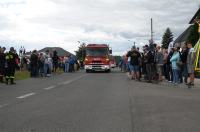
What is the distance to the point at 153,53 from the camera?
80.9 ft

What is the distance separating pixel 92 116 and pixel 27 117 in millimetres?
1331

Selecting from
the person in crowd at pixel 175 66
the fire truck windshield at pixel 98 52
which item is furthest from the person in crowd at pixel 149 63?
the fire truck windshield at pixel 98 52

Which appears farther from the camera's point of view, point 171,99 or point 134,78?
point 134,78

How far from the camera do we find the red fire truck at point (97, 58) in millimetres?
43031

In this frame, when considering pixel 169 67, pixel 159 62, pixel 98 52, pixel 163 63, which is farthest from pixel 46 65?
pixel 169 67

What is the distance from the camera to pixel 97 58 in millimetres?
43188

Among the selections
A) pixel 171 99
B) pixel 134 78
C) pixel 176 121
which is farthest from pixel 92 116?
pixel 134 78

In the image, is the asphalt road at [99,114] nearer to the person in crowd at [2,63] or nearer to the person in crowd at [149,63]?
the person in crowd at [2,63]

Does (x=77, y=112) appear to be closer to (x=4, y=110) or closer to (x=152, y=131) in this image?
(x=4, y=110)

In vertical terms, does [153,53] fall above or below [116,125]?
above

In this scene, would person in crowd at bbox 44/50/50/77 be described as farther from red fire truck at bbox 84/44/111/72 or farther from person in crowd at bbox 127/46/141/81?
person in crowd at bbox 127/46/141/81

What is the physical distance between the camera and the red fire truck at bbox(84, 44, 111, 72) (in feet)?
141

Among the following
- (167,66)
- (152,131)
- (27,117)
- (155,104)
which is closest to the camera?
(152,131)

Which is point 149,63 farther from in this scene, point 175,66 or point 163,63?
point 175,66
